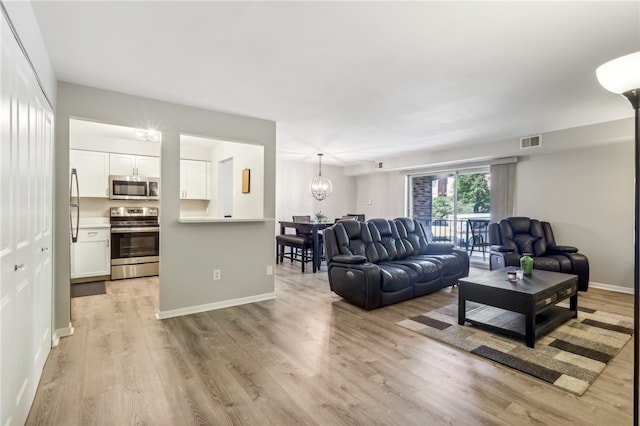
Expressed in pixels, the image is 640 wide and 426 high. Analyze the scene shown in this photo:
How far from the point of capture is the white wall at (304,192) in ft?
24.9

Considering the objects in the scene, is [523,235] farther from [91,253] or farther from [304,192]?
[91,253]

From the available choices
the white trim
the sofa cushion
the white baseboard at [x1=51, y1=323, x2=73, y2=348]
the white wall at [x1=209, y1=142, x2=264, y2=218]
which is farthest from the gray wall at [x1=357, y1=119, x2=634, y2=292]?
the white baseboard at [x1=51, y1=323, x2=73, y2=348]

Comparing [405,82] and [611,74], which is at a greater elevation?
[405,82]

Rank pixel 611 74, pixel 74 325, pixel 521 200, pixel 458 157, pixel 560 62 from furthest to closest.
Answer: pixel 458 157, pixel 521 200, pixel 74 325, pixel 560 62, pixel 611 74

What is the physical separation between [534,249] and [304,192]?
4860mm

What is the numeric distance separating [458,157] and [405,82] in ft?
11.8

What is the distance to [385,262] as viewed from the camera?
14.7 feet

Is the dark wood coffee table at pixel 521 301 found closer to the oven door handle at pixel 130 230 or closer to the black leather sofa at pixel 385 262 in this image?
the black leather sofa at pixel 385 262

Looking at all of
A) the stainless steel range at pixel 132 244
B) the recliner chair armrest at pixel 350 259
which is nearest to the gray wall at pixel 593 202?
the recliner chair armrest at pixel 350 259

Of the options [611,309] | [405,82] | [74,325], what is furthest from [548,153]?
[74,325]

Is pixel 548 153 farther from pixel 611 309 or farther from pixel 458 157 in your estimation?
pixel 611 309

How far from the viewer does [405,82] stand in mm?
2996

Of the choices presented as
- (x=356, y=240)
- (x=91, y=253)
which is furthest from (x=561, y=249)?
(x=91, y=253)

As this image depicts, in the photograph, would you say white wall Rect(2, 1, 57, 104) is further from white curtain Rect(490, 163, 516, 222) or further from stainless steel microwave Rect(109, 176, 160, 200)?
white curtain Rect(490, 163, 516, 222)
